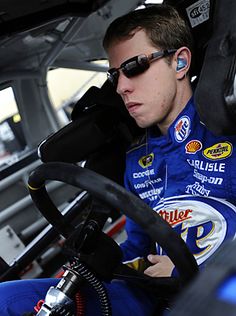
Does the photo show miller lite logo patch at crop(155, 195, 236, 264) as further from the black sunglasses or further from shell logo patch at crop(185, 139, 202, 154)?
the black sunglasses

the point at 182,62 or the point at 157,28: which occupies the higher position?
the point at 157,28

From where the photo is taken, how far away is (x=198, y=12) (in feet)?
4.11

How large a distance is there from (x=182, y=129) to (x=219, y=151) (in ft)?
0.40

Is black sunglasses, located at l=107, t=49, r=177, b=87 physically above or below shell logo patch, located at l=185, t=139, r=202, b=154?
above

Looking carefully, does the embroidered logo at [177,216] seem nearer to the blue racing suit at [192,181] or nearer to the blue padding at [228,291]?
the blue racing suit at [192,181]

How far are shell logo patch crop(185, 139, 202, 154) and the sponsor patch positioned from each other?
0.40 meters

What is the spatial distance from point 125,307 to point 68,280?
281mm

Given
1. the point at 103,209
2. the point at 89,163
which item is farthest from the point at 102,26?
the point at 103,209

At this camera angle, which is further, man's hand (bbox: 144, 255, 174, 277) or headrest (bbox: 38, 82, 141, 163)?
headrest (bbox: 38, 82, 141, 163)

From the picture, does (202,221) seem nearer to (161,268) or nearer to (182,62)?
(161,268)

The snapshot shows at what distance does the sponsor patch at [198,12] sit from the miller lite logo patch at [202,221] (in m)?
0.54

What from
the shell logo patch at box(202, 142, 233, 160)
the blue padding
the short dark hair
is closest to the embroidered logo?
the shell logo patch at box(202, 142, 233, 160)

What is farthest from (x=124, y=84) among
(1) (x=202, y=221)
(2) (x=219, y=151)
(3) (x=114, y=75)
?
(1) (x=202, y=221)

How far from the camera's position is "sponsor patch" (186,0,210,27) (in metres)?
1.24
